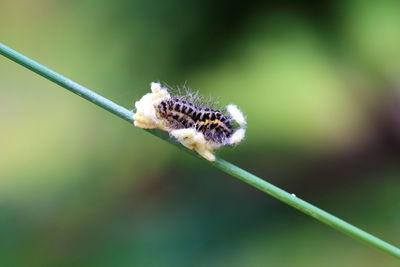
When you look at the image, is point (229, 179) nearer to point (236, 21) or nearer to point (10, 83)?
point (236, 21)

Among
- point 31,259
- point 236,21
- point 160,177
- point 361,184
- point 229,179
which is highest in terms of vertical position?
point 236,21

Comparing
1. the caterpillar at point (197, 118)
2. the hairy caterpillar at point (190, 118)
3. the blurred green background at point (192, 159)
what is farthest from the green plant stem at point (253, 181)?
the blurred green background at point (192, 159)

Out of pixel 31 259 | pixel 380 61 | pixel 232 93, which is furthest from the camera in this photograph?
pixel 232 93

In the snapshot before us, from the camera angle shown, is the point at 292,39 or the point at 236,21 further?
the point at 236,21

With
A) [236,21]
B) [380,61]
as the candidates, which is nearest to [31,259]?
[236,21]

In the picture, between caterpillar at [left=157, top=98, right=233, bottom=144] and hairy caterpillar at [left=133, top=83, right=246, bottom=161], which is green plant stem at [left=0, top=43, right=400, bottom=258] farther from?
caterpillar at [left=157, top=98, right=233, bottom=144]

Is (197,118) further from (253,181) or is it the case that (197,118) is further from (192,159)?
(192,159)

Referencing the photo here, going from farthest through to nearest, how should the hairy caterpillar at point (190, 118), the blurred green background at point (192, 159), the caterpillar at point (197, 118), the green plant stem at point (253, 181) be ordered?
1. the blurred green background at point (192, 159)
2. the caterpillar at point (197, 118)
3. the hairy caterpillar at point (190, 118)
4. the green plant stem at point (253, 181)

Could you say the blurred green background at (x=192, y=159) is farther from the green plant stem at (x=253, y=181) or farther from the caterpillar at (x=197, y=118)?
the green plant stem at (x=253, y=181)

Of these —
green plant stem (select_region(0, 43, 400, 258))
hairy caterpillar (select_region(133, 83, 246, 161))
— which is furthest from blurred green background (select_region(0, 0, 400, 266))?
green plant stem (select_region(0, 43, 400, 258))
